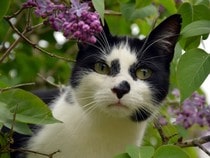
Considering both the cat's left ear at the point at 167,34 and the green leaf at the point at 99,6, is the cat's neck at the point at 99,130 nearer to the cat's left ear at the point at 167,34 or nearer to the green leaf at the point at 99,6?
the cat's left ear at the point at 167,34

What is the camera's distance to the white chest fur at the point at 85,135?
1740mm

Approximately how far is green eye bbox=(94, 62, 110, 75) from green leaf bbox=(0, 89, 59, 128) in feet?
Result: 1.36

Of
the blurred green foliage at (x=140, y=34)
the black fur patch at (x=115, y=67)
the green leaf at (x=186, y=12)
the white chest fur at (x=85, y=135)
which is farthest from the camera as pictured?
the white chest fur at (x=85, y=135)

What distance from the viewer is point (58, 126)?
5.83ft

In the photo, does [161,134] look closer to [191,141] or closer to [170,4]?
[191,141]

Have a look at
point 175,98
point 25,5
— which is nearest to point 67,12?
point 25,5

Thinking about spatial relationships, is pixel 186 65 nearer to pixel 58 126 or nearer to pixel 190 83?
pixel 190 83

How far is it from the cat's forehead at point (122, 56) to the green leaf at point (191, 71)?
0.96 feet

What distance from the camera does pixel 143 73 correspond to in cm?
171

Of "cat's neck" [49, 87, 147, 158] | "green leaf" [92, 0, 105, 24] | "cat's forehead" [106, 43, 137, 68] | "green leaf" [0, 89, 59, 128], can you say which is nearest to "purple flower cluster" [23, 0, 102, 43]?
"green leaf" [92, 0, 105, 24]

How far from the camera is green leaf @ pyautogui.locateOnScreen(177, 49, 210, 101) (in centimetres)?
138

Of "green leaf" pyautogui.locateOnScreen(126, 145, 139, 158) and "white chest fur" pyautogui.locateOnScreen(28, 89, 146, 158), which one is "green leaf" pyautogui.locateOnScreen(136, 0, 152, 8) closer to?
"white chest fur" pyautogui.locateOnScreen(28, 89, 146, 158)

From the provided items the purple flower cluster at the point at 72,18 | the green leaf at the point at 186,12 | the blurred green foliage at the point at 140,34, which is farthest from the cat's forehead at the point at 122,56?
the purple flower cluster at the point at 72,18

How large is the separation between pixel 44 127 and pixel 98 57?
1.09 feet
